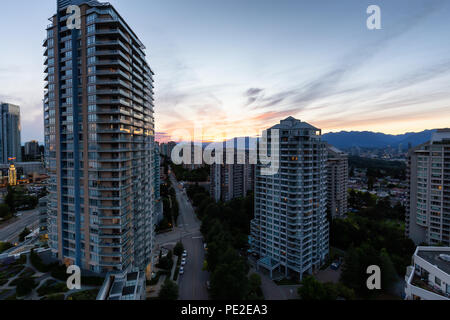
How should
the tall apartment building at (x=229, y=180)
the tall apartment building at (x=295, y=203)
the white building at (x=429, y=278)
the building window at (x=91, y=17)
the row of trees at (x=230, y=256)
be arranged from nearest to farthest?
the white building at (x=429, y=278) → the building window at (x=91, y=17) → the row of trees at (x=230, y=256) → the tall apartment building at (x=295, y=203) → the tall apartment building at (x=229, y=180)

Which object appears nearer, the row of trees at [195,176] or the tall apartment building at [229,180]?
the tall apartment building at [229,180]

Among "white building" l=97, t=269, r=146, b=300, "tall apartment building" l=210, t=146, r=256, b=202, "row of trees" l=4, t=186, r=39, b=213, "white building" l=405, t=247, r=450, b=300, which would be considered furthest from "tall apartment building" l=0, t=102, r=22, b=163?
"white building" l=405, t=247, r=450, b=300

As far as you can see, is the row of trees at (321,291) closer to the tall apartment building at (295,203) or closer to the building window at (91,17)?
the tall apartment building at (295,203)

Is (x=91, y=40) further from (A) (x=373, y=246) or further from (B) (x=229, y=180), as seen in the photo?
(A) (x=373, y=246)

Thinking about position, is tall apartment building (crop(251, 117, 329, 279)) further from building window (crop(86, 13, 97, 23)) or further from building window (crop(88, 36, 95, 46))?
building window (crop(86, 13, 97, 23))

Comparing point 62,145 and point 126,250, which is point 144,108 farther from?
point 126,250

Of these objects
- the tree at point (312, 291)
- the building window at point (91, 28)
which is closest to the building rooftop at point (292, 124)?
the tree at point (312, 291)

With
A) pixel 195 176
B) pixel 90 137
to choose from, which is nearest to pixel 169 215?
pixel 90 137
